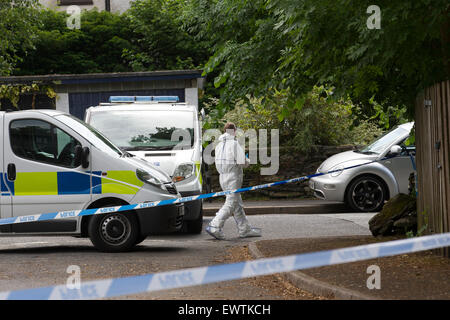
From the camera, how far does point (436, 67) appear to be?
7934mm

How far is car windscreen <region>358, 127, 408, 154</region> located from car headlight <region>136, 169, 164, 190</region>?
6.67 m

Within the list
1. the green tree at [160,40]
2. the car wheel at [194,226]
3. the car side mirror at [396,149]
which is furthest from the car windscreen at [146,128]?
the green tree at [160,40]

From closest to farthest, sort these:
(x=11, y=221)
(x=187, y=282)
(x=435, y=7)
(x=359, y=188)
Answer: (x=187, y=282) → (x=435, y=7) → (x=11, y=221) → (x=359, y=188)

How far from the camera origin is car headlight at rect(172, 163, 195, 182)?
37.7 ft

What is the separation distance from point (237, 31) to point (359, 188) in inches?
246

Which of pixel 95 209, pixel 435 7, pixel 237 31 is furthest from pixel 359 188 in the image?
pixel 435 7

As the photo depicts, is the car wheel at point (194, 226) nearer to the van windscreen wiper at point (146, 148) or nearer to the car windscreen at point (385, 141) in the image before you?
the van windscreen wiper at point (146, 148)

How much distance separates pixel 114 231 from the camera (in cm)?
944

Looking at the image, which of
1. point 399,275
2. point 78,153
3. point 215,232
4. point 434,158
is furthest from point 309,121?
point 399,275

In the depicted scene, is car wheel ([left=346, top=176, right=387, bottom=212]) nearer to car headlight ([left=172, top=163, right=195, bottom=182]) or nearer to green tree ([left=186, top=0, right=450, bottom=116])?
green tree ([left=186, top=0, right=450, bottom=116])

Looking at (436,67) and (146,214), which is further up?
(436,67)

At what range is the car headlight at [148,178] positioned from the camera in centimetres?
956

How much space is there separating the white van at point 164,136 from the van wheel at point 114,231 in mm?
1956
